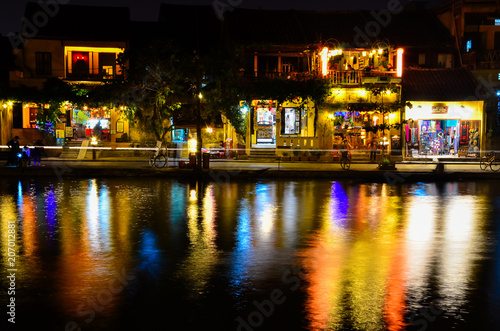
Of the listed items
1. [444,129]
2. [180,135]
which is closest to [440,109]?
[444,129]

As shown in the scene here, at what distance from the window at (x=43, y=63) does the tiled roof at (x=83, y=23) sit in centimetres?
129

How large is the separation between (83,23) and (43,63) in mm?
4252

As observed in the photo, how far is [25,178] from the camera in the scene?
82.9 ft

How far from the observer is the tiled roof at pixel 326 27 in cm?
3962

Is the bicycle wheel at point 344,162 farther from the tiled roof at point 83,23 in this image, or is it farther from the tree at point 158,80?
the tiled roof at point 83,23

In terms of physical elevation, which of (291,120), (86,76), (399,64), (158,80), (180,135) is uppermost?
(399,64)

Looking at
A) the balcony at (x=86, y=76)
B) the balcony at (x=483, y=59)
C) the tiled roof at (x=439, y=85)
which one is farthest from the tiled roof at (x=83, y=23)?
the balcony at (x=483, y=59)

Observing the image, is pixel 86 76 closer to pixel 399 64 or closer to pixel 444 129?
pixel 399 64

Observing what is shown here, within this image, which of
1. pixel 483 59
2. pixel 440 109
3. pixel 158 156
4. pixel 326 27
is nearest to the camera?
pixel 158 156

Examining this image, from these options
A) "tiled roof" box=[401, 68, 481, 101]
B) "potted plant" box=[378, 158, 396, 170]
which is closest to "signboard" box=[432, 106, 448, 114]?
"tiled roof" box=[401, 68, 481, 101]

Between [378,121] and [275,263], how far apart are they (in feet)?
99.0

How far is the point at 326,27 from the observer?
41.1 meters

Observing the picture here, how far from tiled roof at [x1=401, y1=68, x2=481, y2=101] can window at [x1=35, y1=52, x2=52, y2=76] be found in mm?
24614

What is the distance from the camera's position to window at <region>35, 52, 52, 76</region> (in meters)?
43.3
